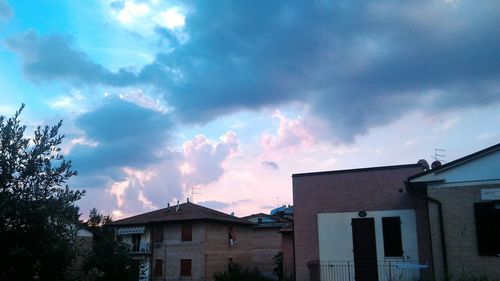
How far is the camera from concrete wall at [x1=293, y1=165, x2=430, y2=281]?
69.9 ft

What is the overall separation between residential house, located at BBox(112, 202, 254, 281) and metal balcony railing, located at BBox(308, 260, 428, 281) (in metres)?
16.6

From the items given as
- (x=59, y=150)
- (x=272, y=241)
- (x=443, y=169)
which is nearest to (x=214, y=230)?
(x=272, y=241)

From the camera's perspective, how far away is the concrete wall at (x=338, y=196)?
69.9 feet

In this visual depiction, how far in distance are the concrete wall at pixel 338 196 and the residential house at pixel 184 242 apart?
1536 centimetres

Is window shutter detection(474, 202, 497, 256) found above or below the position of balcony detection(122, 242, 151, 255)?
above

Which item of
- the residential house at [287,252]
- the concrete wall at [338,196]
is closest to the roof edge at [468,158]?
the concrete wall at [338,196]

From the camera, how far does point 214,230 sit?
38281 mm

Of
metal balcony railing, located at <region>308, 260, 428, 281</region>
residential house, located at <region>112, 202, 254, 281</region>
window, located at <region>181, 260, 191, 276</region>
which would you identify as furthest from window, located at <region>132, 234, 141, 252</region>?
metal balcony railing, located at <region>308, 260, 428, 281</region>

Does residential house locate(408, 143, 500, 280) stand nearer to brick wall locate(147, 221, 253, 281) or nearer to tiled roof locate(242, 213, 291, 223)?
brick wall locate(147, 221, 253, 281)

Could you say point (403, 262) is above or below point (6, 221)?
below

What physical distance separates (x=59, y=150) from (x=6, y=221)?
1.28 m

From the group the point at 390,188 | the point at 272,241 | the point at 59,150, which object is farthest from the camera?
the point at 272,241

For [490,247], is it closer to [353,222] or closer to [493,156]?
[493,156]

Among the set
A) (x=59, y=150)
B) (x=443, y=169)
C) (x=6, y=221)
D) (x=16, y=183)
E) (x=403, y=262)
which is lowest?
(x=403, y=262)
